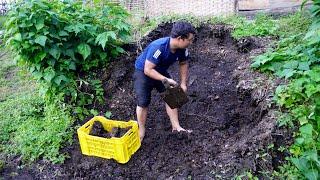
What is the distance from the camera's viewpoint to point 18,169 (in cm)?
404

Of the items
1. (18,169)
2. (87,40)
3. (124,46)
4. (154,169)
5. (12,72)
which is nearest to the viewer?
(154,169)

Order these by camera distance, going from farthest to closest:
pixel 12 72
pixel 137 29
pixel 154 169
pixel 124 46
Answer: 1. pixel 12 72
2. pixel 137 29
3. pixel 124 46
4. pixel 154 169

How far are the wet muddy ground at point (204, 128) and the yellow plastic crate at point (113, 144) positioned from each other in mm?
85

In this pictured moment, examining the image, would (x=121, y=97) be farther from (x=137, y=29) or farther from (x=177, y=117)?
(x=137, y=29)

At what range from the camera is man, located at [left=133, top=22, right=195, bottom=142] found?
3.61 meters

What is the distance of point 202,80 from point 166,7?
7.24 ft

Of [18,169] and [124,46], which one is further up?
[124,46]

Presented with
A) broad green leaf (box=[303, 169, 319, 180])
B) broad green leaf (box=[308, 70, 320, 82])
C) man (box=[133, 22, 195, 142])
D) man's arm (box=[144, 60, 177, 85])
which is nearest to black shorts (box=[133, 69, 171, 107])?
man (box=[133, 22, 195, 142])

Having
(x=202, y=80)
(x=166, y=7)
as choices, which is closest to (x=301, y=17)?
(x=202, y=80)

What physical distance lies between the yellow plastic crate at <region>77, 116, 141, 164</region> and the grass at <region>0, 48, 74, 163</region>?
1.25 ft

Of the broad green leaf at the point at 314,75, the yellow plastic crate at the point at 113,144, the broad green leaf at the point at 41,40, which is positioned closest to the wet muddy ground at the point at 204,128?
the yellow plastic crate at the point at 113,144

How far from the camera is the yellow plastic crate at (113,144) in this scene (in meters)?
3.68

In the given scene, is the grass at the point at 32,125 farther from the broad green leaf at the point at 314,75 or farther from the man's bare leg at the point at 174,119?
the broad green leaf at the point at 314,75

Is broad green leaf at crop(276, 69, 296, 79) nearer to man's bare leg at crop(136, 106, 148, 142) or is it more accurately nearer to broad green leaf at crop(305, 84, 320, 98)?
broad green leaf at crop(305, 84, 320, 98)
